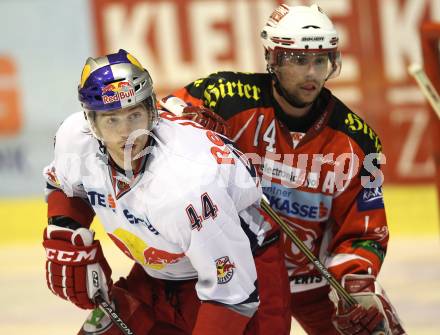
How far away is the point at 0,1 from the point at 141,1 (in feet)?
3.11

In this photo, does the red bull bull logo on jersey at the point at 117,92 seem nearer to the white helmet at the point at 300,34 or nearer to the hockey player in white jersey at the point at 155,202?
the hockey player in white jersey at the point at 155,202

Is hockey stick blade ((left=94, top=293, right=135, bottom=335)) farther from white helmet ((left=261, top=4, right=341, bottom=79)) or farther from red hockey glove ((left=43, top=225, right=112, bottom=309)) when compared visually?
white helmet ((left=261, top=4, right=341, bottom=79))

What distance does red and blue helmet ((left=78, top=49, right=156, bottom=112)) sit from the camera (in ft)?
10.7

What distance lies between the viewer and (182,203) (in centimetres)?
322

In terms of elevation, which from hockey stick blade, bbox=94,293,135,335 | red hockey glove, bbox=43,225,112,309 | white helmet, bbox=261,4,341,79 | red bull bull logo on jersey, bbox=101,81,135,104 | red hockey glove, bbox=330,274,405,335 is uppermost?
red bull bull logo on jersey, bbox=101,81,135,104

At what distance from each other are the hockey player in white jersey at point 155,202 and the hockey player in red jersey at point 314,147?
1.50ft

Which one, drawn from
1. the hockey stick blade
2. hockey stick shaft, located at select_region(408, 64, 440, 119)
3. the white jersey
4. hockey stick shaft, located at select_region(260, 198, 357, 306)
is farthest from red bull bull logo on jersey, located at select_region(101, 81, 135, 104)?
hockey stick shaft, located at select_region(408, 64, 440, 119)

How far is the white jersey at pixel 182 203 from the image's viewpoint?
3254mm

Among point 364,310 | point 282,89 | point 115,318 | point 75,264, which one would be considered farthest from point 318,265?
point 75,264

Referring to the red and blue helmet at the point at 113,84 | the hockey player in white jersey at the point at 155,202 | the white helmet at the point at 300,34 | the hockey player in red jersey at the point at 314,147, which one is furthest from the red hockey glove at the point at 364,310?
the red and blue helmet at the point at 113,84

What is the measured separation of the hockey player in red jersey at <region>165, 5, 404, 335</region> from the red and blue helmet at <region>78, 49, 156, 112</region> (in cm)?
61

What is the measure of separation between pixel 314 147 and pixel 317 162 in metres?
0.06

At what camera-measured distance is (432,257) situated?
20.3ft

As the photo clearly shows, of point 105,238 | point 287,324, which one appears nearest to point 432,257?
point 105,238
